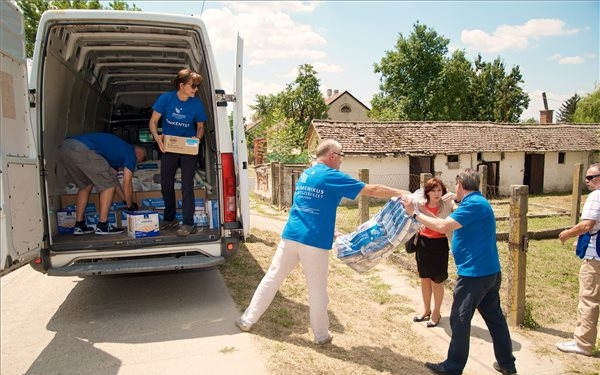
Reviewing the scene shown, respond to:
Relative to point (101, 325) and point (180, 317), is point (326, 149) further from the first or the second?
point (101, 325)

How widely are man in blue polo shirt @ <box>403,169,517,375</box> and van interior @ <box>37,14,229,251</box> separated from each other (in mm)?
2549

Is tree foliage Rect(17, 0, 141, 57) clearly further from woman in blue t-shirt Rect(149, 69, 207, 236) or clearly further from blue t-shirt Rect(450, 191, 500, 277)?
blue t-shirt Rect(450, 191, 500, 277)

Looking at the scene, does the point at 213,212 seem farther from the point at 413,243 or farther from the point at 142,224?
the point at 413,243

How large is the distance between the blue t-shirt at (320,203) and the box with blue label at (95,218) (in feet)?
9.14

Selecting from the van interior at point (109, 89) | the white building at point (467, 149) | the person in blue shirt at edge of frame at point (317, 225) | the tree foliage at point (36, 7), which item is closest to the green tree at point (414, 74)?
the white building at point (467, 149)

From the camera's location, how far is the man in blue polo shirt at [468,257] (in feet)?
11.6

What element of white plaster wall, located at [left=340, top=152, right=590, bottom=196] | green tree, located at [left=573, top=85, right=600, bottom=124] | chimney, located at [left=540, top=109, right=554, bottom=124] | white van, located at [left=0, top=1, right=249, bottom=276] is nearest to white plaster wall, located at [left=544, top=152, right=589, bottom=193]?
white plaster wall, located at [left=340, top=152, right=590, bottom=196]

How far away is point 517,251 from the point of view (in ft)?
15.3

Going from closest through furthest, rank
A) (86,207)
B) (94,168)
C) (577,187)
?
(94,168) < (86,207) < (577,187)

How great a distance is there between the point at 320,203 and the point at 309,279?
2.36ft

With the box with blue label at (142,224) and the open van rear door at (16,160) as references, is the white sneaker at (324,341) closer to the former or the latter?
the box with blue label at (142,224)

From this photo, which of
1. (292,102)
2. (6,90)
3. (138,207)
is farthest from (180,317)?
(292,102)

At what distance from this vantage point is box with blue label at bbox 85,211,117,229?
17.8 feet

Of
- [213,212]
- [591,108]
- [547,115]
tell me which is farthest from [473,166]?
[213,212]
